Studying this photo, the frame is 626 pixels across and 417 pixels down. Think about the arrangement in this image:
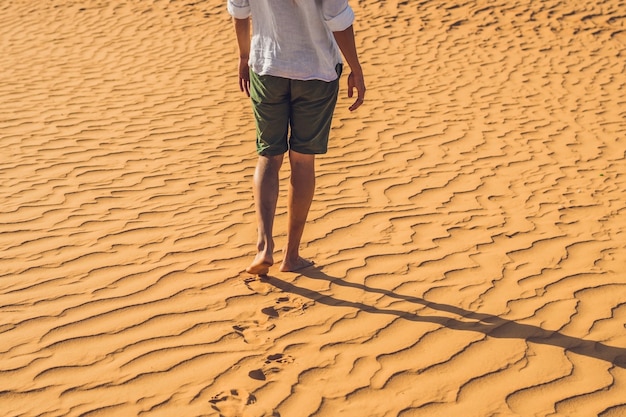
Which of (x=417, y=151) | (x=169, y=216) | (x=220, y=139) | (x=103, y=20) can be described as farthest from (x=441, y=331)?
(x=103, y=20)

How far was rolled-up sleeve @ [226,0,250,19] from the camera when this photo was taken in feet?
12.0

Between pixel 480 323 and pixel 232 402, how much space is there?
4.21ft

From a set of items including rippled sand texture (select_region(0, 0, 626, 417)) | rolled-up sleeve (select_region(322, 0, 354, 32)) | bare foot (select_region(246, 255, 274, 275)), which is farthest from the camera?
bare foot (select_region(246, 255, 274, 275))

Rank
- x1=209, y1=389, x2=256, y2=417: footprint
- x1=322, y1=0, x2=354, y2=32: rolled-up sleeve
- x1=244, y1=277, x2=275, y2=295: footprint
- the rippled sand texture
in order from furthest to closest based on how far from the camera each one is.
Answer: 1. x1=244, y1=277, x2=275, y2=295: footprint
2. x1=322, y1=0, x2=354, y2=32: rolled-up sleeve
3. the rippled sand texture
4. x1=209, y1=389, x2=256, y2=417: footprint

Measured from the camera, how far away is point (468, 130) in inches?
282

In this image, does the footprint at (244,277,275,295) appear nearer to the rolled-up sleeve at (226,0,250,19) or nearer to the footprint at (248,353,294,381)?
the footprint at (248,353,294,381)

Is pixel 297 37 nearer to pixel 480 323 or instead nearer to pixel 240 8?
pixel 240 8

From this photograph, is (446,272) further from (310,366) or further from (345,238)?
(310,366)

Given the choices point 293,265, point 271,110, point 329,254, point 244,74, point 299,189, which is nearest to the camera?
point 271,110

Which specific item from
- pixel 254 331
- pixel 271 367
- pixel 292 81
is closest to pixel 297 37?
pixel 292 81

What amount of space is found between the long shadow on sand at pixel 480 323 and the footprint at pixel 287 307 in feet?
0.24

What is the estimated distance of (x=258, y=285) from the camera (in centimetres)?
389

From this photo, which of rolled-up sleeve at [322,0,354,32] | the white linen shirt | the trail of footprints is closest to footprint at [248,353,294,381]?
the trail of footprints

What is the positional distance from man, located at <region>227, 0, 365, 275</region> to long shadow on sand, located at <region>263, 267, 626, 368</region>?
27 cm
